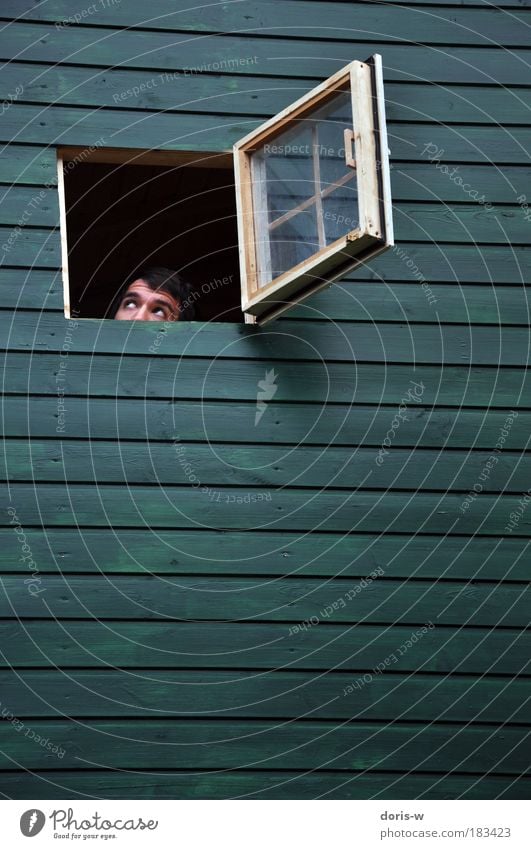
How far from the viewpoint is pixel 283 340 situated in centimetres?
581

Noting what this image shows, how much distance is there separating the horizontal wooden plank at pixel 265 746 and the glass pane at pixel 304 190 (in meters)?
1.64

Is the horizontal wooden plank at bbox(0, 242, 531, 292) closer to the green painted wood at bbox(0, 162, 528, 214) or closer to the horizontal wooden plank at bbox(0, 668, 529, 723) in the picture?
the green painted wood at bbox(0, 162, 528, 214)

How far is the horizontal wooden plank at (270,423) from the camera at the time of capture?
5.65 meters

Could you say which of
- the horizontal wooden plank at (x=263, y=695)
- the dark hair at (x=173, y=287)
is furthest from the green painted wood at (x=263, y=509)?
the dark hair at (x=173, y=287)

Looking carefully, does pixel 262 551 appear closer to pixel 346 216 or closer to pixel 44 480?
pixel 44 480

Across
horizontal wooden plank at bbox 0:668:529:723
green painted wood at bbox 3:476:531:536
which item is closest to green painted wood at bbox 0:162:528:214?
green painted wood at bbox 3:476:531:536

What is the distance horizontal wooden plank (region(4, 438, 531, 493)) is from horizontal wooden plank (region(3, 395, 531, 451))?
35 mm

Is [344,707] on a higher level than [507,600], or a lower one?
lower

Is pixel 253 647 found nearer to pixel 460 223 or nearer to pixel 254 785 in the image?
→ pixel 254 785

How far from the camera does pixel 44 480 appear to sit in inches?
220

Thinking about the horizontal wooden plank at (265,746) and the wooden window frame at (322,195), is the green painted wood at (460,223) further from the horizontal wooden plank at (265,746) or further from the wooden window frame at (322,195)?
the horizontal wooden plank at (265,746)

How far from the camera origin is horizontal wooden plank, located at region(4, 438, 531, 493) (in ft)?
18.4
